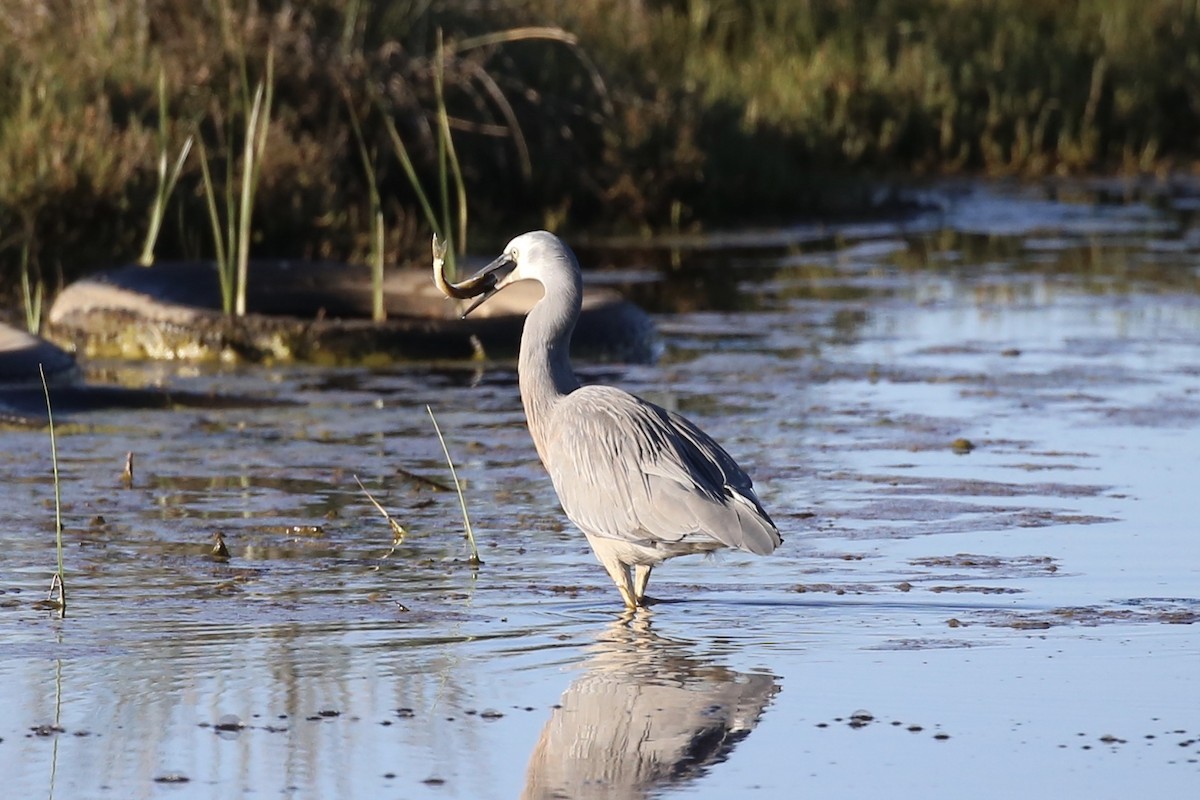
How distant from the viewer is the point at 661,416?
240 inches

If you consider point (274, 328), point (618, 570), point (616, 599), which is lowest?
point (274, 328)

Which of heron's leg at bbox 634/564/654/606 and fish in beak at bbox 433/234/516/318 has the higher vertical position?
fish in beak at bbox 433/234/516/318

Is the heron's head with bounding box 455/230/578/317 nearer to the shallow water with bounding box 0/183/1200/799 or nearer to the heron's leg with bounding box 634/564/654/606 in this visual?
the shallow water with bounding box 0/183/1200/799

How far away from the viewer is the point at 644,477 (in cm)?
582

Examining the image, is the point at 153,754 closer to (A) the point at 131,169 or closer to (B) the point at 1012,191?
(A) the point at 131,169

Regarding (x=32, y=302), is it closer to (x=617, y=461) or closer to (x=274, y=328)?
(x=274, y=328)

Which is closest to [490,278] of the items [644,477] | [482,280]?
[482,280]

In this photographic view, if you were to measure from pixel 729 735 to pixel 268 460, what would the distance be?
3.65 m

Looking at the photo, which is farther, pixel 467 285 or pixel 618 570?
pixel 467 285

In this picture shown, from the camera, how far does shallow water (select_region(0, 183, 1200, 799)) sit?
4547 millimetres

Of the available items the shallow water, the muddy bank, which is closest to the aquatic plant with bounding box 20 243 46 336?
the muddy bank

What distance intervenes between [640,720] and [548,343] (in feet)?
5.65

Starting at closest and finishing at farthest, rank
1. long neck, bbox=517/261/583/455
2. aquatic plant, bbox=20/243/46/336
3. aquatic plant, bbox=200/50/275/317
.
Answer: long neck, bbox=517/261/583/455 < aquatic plant, bbox=200/50/275/317 < aquatic plant, bbox=20/243/46/336

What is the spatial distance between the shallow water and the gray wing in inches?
10.8
